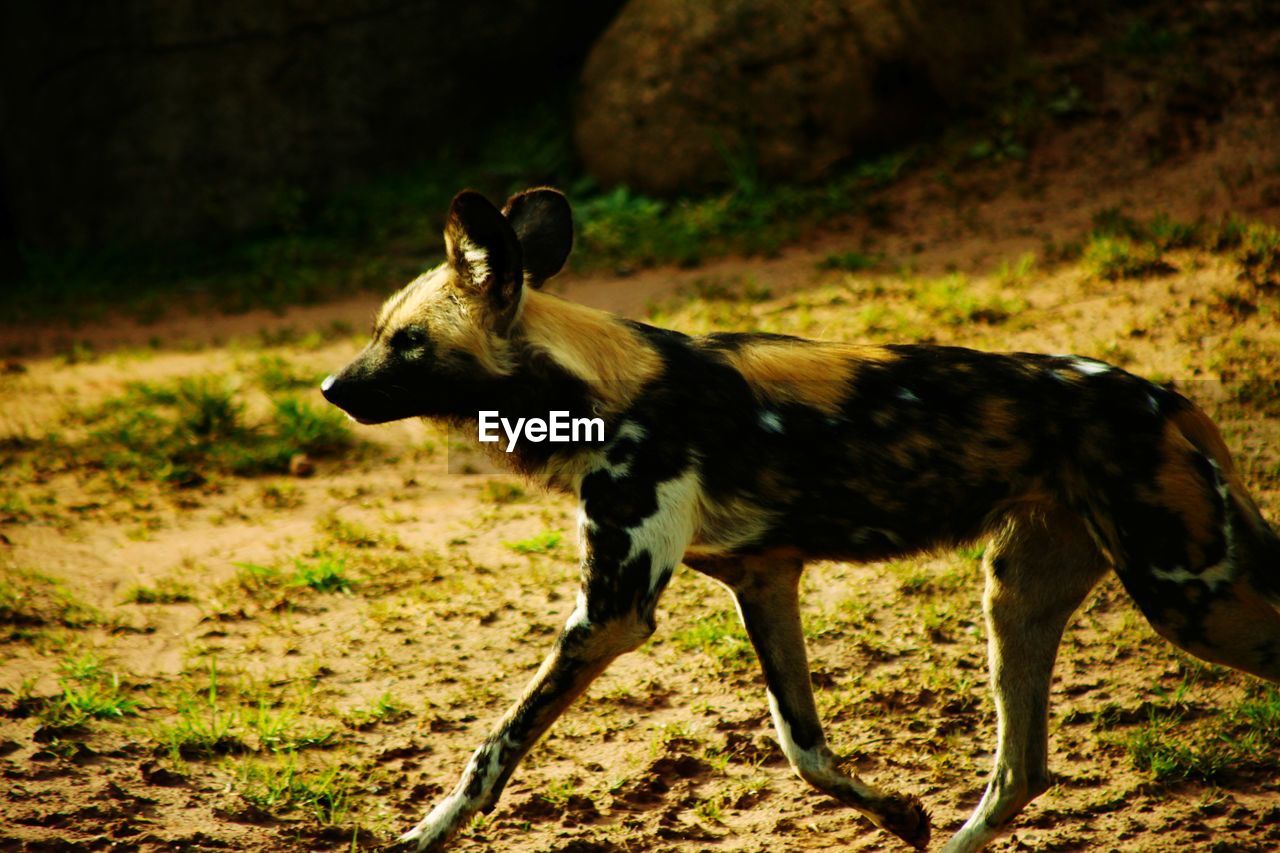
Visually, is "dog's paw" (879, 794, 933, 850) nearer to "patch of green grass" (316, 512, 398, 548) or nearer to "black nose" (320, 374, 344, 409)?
"black nose" (320, 374, 344, 409)

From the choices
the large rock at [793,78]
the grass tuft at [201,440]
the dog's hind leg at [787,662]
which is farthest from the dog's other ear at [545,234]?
the large rock at [793,78]

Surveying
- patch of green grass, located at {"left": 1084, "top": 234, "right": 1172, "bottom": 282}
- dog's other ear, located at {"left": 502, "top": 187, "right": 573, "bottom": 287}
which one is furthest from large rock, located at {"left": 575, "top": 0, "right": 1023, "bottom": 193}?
dog's other ear, located at {"left": 502, "top": 187, "right": 573, "bottom": 287}

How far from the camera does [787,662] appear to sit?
2.87 metres

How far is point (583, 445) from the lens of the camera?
2.67 metres

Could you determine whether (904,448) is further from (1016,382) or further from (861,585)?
(861,585)

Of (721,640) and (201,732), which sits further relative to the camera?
(721,640)

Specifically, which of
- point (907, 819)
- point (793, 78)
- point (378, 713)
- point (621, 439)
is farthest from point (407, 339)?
point (793, 78)

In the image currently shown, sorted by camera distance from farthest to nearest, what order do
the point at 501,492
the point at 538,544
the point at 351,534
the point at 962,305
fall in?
the point at 962,305
the point at 501,492
the point at 351,534
the point at 538,544

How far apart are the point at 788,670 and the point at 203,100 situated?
280 inches

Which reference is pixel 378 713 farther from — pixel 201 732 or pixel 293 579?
pixel 293 579

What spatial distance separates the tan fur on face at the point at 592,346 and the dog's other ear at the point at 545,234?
0.18 metres

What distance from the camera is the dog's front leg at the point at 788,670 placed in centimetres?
280

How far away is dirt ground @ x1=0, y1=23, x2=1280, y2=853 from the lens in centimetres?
297

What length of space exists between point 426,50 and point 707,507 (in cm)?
699
